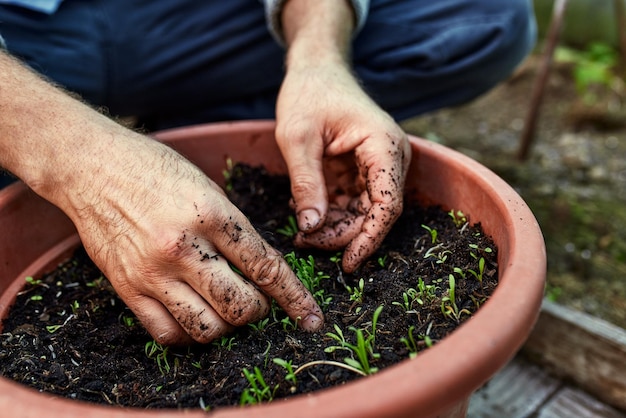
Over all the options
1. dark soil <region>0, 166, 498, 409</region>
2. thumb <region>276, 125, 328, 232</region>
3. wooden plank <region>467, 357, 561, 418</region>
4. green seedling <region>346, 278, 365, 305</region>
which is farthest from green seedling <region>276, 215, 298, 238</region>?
wooden plank <region>467, 357, 561, 418</region>

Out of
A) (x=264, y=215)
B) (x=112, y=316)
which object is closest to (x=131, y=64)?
(x=264, y=215)

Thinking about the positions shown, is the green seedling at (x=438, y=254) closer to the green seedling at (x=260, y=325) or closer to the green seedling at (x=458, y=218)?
the green seedling at (x=458, y=218)

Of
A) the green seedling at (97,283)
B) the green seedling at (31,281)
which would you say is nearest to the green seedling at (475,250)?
the green seedling at (97,283)

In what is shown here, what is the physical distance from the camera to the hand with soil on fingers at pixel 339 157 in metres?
1.31

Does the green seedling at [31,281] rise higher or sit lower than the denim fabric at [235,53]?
lower

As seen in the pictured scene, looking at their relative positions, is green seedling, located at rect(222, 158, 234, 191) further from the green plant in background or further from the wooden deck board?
the green plant in background

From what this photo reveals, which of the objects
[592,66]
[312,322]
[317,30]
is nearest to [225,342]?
[312,322]

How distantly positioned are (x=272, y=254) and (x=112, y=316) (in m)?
0.44

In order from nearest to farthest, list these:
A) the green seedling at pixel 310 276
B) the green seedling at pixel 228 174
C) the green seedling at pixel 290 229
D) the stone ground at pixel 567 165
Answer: the green seedling at pixel 310 276 → the green seedling at pixel 290 229 → the green seedling at pixel 228 174 → the stone ground at pixel 567 165

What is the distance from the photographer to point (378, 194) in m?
1.29

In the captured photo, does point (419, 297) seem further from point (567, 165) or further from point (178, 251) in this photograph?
point (567, 165)

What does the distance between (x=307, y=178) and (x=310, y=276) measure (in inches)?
8.7

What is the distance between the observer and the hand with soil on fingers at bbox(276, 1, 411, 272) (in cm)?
131

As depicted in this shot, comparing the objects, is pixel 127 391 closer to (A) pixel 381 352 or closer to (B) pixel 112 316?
(B) pixel 112 316
